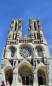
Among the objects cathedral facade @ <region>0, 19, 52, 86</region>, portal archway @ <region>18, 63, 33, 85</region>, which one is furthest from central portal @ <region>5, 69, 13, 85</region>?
portal archway @ <region>18, 63, 33, 85</region>

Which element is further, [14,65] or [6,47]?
[6,47]

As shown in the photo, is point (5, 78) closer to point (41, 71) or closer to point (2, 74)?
point (2, 74)

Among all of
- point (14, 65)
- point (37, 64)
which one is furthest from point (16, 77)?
point (37, 64)

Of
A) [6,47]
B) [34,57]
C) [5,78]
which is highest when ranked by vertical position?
[6,47]

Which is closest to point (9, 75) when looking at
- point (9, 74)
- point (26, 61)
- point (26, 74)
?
point (9, 74)

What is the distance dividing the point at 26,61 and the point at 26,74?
8.29 ft

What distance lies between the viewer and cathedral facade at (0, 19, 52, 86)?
2780cm

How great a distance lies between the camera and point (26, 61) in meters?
29.0

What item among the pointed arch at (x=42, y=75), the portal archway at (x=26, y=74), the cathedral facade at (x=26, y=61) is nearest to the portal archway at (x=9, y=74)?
the cathedral facade at (x=26, y=61)

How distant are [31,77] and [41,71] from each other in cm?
222

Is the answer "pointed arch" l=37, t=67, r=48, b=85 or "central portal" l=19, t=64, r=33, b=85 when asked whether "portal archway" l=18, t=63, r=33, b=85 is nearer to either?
"central portal" l=19, t=64, r=33, b=85

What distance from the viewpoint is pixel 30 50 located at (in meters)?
31.9

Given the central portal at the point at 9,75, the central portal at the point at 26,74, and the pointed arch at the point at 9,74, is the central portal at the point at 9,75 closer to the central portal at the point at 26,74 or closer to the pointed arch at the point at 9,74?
the pointed arch at the point at 9,74

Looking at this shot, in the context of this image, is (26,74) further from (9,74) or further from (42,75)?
(9,74)
